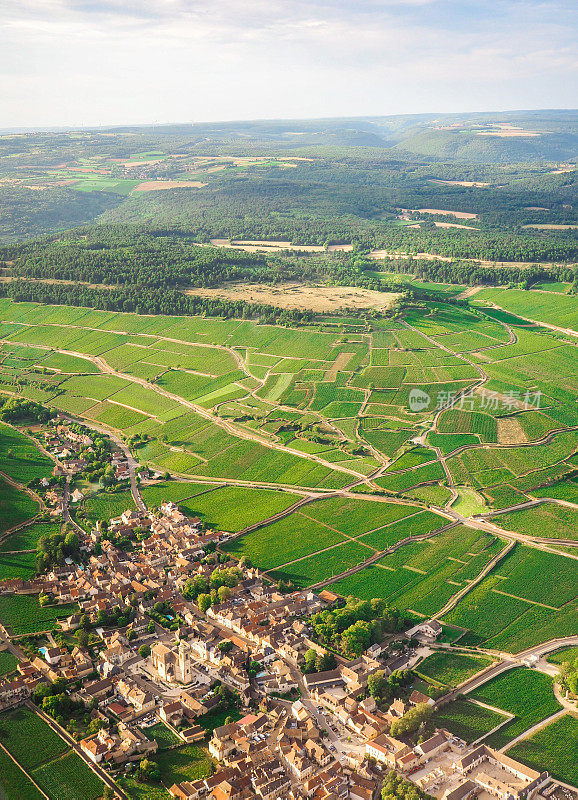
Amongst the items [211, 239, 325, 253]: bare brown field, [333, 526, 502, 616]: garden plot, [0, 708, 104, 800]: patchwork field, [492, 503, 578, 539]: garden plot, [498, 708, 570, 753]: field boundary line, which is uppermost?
[211, 239, 325, 253]: bare brown field

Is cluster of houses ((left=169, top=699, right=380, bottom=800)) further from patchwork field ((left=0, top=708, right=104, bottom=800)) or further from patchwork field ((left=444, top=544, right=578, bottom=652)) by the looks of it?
patchwork field ((left=444, top=544, right=578, bottom=652))

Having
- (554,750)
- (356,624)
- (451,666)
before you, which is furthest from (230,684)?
(554,750)

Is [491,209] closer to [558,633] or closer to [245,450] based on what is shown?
[245,450]

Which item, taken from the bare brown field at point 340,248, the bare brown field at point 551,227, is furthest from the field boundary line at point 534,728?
the bare brown field at point 551,227

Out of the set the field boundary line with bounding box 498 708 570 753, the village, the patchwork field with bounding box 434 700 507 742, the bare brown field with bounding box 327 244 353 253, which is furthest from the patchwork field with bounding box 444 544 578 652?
the bare brown field with bounding box 327 244 353 253

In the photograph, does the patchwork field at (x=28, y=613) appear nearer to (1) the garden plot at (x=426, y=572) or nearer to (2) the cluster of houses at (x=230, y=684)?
(2) the cluster of houses at (x=230, y=684)

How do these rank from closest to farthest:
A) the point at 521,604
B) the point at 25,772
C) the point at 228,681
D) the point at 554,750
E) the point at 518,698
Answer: the point at 25,772 → the point at 554,750 → the point at 518,698 → the point at 228,681 → the point at 521,604

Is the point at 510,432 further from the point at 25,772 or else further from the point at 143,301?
the point at 143,301
